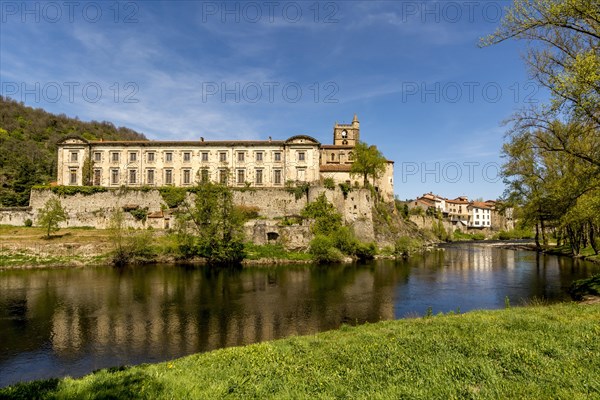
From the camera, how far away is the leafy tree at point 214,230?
122 feet

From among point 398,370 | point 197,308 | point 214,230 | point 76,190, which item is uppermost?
point 76,190

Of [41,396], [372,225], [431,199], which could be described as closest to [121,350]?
[41,396]

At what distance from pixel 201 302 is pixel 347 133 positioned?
4602 cm

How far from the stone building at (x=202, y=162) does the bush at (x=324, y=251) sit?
37.6 feet

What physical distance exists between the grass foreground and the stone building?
3913cm

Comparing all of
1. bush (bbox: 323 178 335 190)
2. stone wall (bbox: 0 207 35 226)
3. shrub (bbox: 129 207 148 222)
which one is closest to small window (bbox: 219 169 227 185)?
shrub (bbox: 129 207 148 222)

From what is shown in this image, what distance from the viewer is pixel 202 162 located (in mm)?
48375

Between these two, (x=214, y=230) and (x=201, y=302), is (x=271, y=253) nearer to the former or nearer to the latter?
(x=214, y=230)

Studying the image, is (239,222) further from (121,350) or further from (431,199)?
(431,199)

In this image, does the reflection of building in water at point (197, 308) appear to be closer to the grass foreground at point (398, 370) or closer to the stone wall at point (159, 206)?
the grass foreground at point (398, 370)

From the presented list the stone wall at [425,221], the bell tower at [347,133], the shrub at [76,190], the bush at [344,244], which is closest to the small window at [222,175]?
the shrub at [76,190]

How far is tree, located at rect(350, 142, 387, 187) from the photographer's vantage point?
47.8 meters

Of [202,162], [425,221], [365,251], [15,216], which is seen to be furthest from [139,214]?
[425,221]

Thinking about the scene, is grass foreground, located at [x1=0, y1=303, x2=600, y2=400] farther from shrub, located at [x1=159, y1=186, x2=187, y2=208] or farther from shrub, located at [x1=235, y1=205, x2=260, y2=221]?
shrub, located at [x1=159, y1=186, x2=187, y2=208]
